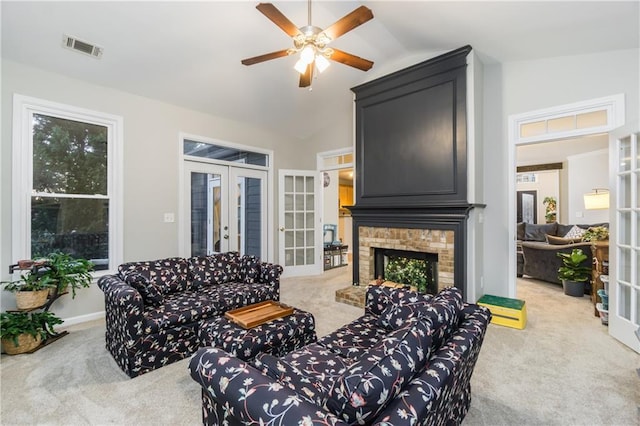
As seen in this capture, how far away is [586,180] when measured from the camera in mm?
6703

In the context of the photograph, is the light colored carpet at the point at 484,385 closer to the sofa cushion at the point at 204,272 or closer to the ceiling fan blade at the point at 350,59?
the sofa cushion at the point at 204,272

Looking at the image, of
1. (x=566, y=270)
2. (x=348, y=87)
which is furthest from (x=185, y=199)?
(x=566, y=270)

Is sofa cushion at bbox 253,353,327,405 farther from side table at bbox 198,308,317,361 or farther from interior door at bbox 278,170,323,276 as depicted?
interior door at bbox 278,170,323,276

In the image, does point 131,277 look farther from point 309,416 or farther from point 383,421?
point 383,421

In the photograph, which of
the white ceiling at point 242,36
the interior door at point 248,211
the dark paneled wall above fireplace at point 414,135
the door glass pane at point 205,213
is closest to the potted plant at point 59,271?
the door glass pane at point 205,213

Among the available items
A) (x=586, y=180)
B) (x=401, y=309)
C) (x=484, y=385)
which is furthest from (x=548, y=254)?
(x=401, y=309)

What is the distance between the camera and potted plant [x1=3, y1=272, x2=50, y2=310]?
8.59ft

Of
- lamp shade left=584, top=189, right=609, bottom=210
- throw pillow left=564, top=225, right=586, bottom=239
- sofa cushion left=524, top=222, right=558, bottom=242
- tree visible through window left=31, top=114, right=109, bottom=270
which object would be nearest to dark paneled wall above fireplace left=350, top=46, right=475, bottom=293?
tree visible through window left=31, top=114, right=109, bottom=270

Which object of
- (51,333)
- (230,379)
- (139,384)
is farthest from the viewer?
(51,333)

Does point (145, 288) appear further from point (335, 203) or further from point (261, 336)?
point (335, 203)

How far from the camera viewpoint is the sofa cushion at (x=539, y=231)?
6.04m

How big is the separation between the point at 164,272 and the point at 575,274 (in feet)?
17.7

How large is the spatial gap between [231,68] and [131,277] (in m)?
2.78

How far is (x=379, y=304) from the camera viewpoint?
7.58 feet
